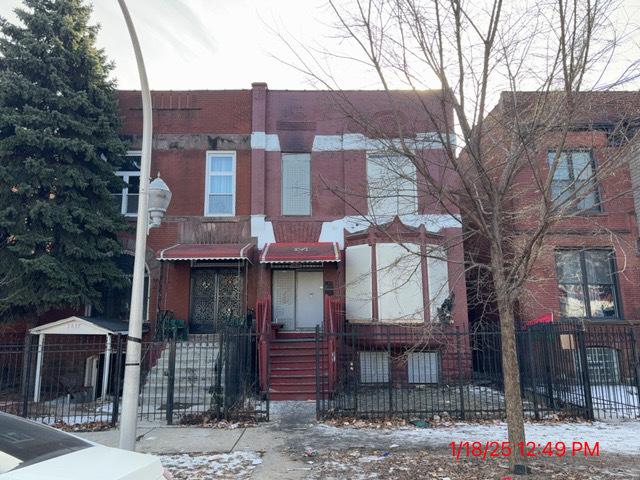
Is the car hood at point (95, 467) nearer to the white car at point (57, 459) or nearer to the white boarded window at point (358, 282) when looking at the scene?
the white car at point (57, 459)

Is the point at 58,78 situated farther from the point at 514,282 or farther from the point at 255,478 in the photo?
the point at 514,282

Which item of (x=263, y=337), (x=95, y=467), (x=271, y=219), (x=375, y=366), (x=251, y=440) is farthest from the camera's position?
(x=271, y=219)

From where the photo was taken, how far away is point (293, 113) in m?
16.3

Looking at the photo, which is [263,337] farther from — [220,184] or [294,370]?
[220,184]

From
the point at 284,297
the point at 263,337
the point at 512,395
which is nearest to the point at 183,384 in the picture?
the point at 263,337

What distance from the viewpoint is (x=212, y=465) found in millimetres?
6789

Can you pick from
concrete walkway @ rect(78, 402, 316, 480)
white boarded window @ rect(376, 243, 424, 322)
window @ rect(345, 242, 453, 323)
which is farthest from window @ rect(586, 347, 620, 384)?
concrete walkway @ rect(78, 402, 316, 480)

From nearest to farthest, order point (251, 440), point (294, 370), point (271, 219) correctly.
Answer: point (251, 440) < point (294, 370) < point (271, 219)

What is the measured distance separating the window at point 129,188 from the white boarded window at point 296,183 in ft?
15.8

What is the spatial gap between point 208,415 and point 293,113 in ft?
33.9

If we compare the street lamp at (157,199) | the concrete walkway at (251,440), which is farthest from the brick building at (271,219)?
the street lamp at (157,199)

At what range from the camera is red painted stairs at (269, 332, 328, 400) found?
38.1ft

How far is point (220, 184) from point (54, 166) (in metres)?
4.85

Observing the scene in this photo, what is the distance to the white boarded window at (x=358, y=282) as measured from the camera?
46.2 feet
